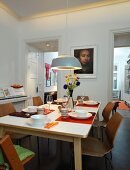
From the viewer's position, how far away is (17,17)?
448 cm

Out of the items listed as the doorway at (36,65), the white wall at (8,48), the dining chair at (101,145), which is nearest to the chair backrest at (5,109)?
the dining chair at (101,145)

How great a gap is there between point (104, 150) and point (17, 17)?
14.4 ft

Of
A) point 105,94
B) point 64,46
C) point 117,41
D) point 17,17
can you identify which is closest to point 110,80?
point 105,94

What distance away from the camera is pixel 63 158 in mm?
2262

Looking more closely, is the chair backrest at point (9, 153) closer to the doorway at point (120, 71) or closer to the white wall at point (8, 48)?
the white wall at point (8, 48)

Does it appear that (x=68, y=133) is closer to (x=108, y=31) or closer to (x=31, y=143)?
(x=31, y=143)

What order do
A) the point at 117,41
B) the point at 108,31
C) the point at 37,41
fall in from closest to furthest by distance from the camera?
the point at 108,31 → the point at 37,41 → the point at 117,41

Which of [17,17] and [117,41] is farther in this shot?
[117,41]

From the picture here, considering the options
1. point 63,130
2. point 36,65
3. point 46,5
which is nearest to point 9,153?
point 63,130

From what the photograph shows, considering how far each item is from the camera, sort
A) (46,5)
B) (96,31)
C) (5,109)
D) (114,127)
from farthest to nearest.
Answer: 1. (96,31)
2. (46,5)
3. (5,109)
4. (114,127)

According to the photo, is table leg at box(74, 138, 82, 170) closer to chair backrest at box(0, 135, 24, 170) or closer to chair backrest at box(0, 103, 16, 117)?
chair backrest at box(0, 135, 24, 170)

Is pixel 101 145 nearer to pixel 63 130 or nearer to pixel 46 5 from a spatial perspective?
pixel 63 130

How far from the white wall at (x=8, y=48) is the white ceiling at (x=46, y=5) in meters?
0.37

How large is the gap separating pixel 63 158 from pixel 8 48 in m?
3.29
